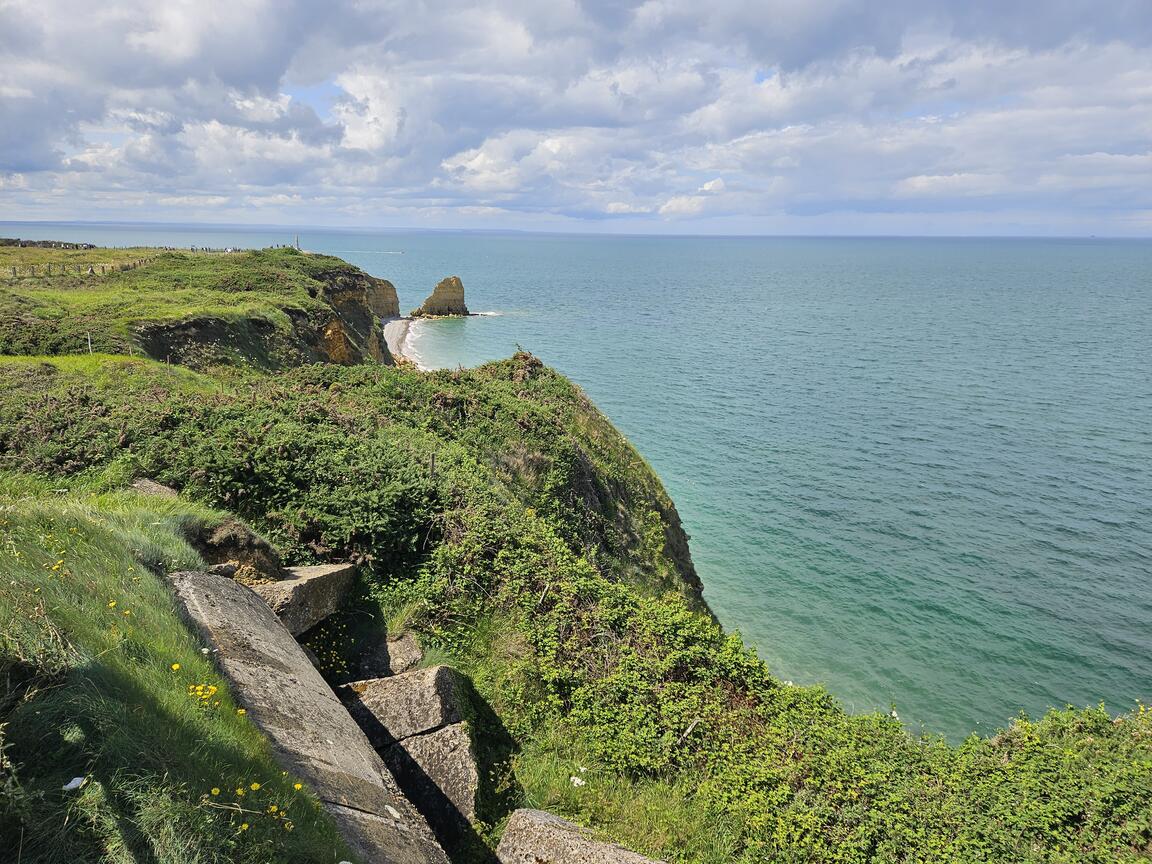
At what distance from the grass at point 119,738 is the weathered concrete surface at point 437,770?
2636mm

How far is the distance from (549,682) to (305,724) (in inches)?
178

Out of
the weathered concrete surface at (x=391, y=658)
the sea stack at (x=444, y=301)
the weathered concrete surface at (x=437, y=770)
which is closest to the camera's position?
the weathered concrete surface at (x=437, y=770)

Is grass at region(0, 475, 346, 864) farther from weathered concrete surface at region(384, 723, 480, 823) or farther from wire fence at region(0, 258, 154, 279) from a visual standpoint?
wire fence at region(0, 258, 154, 279)

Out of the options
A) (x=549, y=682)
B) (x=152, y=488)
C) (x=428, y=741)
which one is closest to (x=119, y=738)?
(x=428, y=741)

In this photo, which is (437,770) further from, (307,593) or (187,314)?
(187,314)

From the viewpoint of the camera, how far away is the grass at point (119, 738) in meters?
4.00

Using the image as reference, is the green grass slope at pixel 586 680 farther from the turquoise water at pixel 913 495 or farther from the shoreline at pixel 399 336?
the shoreline at pixel 399 336

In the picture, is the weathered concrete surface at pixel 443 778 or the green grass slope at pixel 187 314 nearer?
the weathered concrete surface at pixel 443 778

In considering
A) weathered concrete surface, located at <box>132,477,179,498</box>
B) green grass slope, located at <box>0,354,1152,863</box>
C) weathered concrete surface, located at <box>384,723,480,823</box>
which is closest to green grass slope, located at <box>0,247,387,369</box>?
green grass slope, located at <box>0,354,1152,863</box>

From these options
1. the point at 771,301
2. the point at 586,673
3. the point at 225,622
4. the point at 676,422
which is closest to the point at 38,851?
the point at 225,622

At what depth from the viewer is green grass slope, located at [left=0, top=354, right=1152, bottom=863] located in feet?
27.3

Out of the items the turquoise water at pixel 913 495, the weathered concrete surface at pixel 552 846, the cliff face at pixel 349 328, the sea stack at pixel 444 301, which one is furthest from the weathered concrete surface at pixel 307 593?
the sea stack at pixel 444 301

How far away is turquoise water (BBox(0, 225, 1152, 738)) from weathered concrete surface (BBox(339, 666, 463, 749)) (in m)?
16.4

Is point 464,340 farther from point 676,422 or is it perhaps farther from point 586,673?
point 586,673
